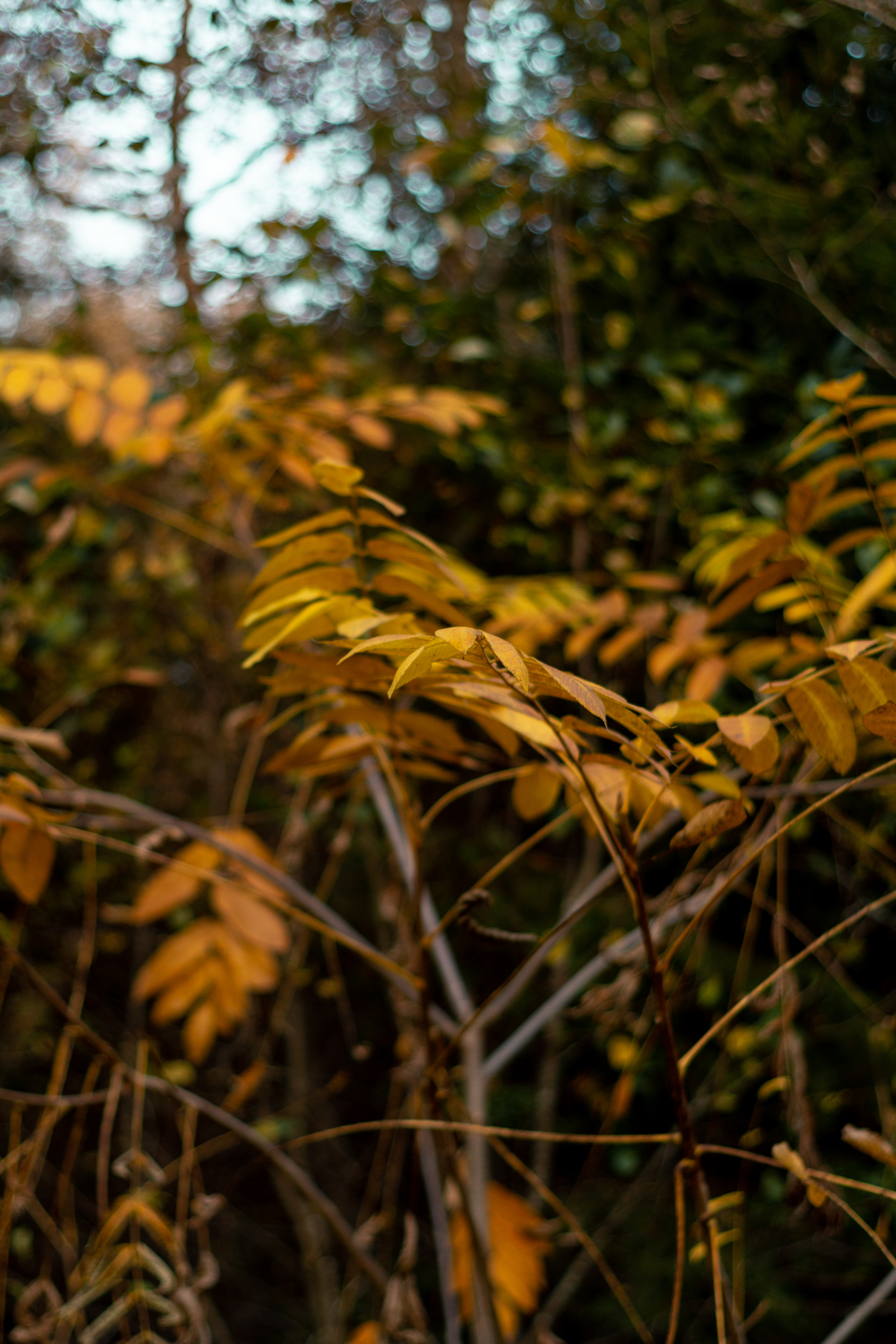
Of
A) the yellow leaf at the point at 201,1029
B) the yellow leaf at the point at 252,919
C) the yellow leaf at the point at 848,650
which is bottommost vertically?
the yellow leaf at the point at 201,1029

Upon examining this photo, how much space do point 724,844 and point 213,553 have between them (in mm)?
1417

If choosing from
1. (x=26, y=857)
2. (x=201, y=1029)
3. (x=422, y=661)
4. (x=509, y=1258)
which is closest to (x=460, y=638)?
(x=422, y=661)

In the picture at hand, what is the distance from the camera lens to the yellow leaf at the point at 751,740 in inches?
18.7

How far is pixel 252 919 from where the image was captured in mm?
1006

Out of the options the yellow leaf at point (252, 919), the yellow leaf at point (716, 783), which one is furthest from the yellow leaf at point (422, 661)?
the yellow leaf at point (252, 919)

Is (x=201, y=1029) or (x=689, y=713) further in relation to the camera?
(x=201, y=1029)

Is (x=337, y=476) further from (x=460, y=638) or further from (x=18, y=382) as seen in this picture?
(x=18, y=382)

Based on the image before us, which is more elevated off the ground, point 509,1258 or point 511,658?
point 511,658

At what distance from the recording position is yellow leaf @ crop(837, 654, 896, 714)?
0.48 metres

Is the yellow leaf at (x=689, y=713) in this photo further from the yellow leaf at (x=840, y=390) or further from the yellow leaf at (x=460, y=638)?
the yellow leaf at (x=840, y=390)

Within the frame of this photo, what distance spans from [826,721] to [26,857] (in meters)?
0.66

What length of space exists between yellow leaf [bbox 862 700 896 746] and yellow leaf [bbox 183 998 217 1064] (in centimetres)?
96

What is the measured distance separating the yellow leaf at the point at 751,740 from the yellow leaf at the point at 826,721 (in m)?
0.02

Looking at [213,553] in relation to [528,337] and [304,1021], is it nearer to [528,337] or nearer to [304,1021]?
[528,337]
